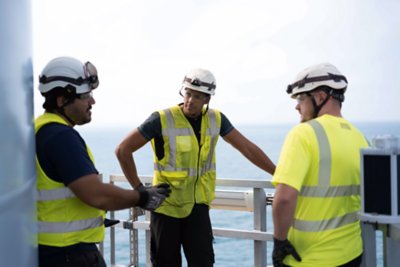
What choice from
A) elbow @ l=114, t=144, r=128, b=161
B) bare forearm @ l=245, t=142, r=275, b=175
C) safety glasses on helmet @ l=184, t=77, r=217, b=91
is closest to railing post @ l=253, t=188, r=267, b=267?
bare forearm @ l=245, t=142, r=275, b=175

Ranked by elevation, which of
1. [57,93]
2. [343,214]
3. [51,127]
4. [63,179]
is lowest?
[343,214]

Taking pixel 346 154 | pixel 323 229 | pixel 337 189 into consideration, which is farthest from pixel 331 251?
pixel 346 154

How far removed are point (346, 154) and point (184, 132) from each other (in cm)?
171

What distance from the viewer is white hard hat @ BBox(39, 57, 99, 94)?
2498 millimetres

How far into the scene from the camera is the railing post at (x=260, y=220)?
415cm

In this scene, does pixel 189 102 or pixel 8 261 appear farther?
pixel 189 102

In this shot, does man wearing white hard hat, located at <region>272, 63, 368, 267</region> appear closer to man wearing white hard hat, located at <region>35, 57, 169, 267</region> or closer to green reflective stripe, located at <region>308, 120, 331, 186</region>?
green reflective stripe, located at <region>308, 120, 331, 186</region>

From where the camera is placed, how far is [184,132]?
3.91 m

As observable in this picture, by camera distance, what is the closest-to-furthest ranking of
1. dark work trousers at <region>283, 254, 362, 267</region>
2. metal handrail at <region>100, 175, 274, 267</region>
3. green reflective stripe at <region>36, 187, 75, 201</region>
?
green reflective stripe at <region>36, 187, 75, 201</region>, dark work trousers at <region>283, 254, 362, 267</region>, metal handrail at <region>100, 175, 274, 267</region>

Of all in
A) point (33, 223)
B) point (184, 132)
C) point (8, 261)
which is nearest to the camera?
point (8, 261)

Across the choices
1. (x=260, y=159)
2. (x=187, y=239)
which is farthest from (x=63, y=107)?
(x=260, y=159)

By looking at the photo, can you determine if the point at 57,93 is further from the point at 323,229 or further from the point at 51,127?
the point at 323,229

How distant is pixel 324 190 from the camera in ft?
7.80

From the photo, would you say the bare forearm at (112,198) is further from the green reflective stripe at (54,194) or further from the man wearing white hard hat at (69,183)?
the green reflective stripe at (54,194)
